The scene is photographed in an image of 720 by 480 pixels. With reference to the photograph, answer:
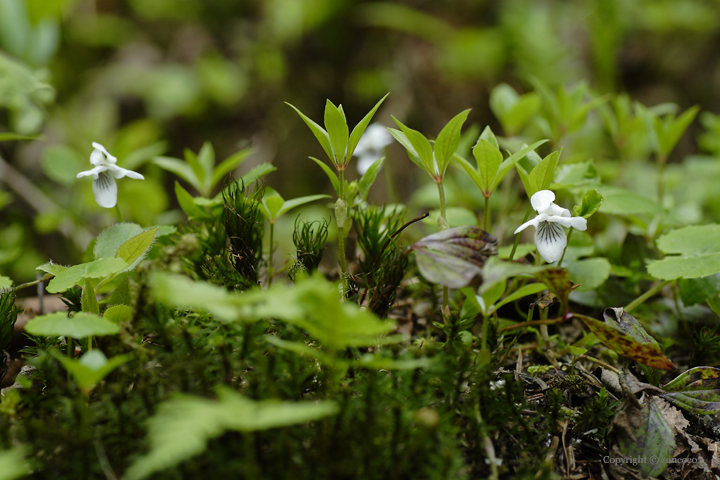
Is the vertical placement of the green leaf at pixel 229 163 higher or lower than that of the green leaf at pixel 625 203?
higher

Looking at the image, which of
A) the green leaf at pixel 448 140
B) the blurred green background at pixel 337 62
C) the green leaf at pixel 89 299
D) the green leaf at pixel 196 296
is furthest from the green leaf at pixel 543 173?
the blurred green background at pixel 337 62

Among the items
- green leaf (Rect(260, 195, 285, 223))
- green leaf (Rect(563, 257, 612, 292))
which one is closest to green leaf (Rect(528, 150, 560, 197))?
green leaf (Rect(563, 257, 612, 292))

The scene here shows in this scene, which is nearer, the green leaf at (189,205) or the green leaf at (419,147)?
the green leaf at (419,147)

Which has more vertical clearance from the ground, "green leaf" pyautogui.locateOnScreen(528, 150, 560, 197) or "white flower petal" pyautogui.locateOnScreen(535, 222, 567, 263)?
"green leaf" pyautogui.locateOnScreen(528, 150, 560, 197)

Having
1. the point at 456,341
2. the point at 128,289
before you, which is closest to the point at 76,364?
the point at 128,289

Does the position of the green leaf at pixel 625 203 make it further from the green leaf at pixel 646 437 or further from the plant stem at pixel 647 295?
the green leaf at pixel 646 437

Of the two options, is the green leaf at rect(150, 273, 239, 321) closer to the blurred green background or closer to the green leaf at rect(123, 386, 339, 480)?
the green leaf at rect(123, 386, 339, 480)

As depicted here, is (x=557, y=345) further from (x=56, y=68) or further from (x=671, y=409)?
(x=56, y=68)
